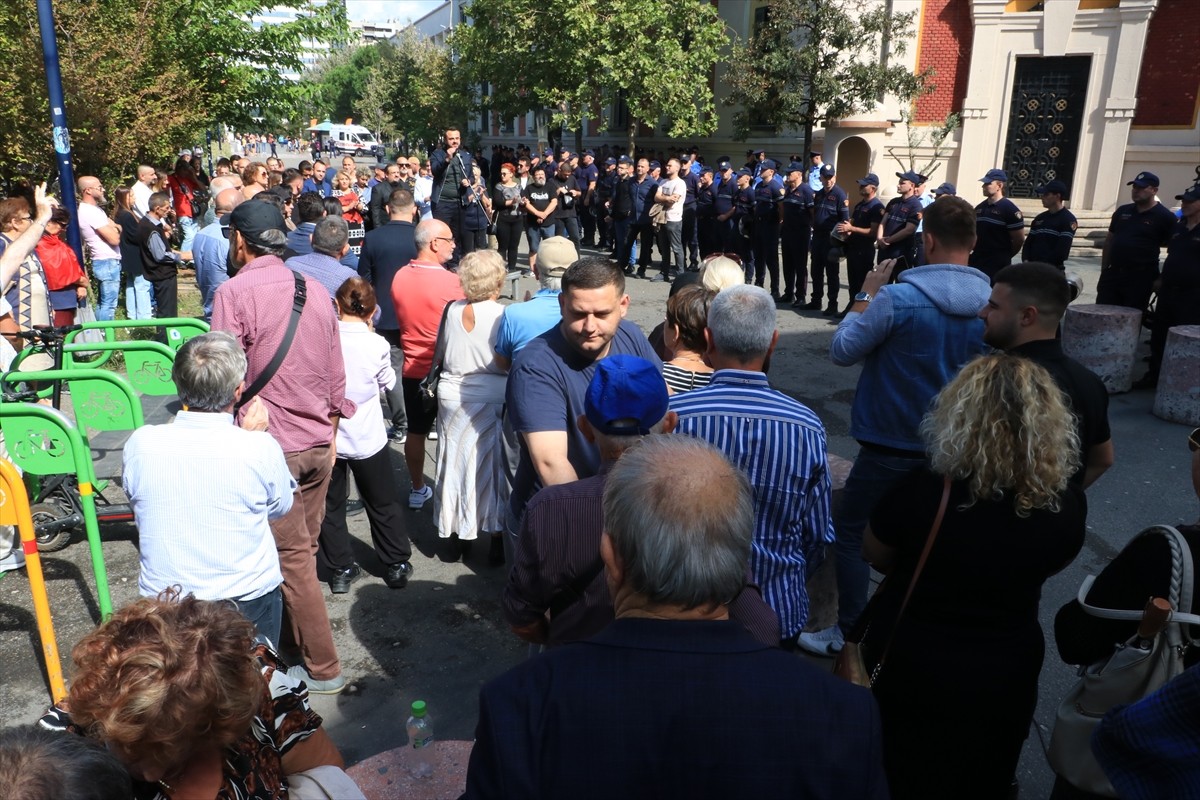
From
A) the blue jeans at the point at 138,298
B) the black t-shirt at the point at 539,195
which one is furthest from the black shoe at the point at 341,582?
the black t-shirt at the point at 539,195

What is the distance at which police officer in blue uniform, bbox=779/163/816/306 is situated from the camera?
1174 cm

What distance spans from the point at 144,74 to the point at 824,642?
543 inches

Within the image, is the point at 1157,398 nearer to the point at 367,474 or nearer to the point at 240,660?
the point at 367,474

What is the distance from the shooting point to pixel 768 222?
12.5 m

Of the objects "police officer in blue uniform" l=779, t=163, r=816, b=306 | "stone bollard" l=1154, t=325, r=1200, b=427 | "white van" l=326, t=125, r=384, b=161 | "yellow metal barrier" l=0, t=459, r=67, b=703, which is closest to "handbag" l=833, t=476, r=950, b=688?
"yellow metal barrier" l=0, t=459, r=67, b=703

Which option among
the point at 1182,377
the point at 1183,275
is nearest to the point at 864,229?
the point at 1183,275

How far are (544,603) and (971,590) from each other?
3.74ft

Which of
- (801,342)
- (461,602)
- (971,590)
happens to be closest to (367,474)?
(461,602)

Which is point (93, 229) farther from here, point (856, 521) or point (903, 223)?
point (903, 223)

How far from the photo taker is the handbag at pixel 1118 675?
2.07 metres

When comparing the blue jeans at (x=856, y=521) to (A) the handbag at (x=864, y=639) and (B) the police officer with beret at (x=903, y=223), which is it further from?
(B) the police officer with beret at (x=903, y=223)

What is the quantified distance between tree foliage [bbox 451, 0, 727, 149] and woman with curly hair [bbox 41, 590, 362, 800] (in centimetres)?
2044

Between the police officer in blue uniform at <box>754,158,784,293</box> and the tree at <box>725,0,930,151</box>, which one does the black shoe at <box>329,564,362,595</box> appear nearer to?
the police officer in blue uniform at <box>754,158,784,293</box>

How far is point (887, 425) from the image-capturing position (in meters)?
3.65
